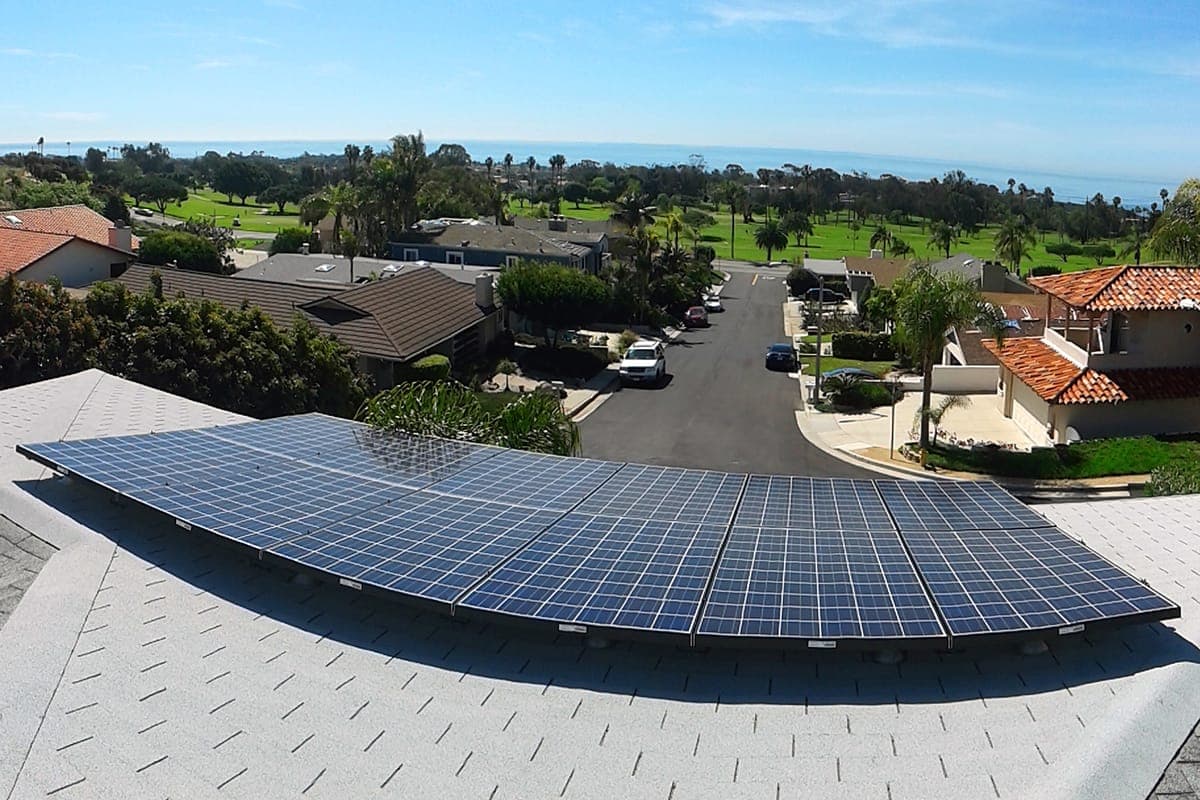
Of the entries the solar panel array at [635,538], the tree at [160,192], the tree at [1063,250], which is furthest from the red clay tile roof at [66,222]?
the tree at [1063,250]

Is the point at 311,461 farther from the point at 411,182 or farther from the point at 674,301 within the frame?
the point at 411,182

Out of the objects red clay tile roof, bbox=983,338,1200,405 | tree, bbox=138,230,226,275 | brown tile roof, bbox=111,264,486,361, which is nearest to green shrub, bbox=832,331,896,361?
red clay tile roof, bbox=983,338,1200,405

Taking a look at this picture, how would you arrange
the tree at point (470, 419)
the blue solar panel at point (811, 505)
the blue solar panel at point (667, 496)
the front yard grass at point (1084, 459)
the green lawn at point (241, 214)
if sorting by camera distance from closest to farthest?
the blue solar panel at point (811, 505), the blue solar panel at point (667, 496), the tree at point (470, 419), the front yard grass at point (1084, 459), the green lawn at point (241, 214)

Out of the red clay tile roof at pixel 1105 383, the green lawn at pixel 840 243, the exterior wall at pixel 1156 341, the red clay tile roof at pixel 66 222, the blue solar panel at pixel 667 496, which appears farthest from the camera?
the green lawn at pixel 840 243

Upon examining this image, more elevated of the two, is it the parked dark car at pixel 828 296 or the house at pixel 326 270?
the house at pixel 326 270

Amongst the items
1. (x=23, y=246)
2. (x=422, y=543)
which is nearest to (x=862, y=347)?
(x=23, y=246)

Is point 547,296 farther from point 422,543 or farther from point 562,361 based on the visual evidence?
point 422,543

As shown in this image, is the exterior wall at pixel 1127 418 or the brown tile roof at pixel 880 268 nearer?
the exterior wall at pixel 1127 418

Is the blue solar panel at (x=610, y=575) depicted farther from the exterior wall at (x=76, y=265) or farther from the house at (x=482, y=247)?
the house at (x=482, y=247)
